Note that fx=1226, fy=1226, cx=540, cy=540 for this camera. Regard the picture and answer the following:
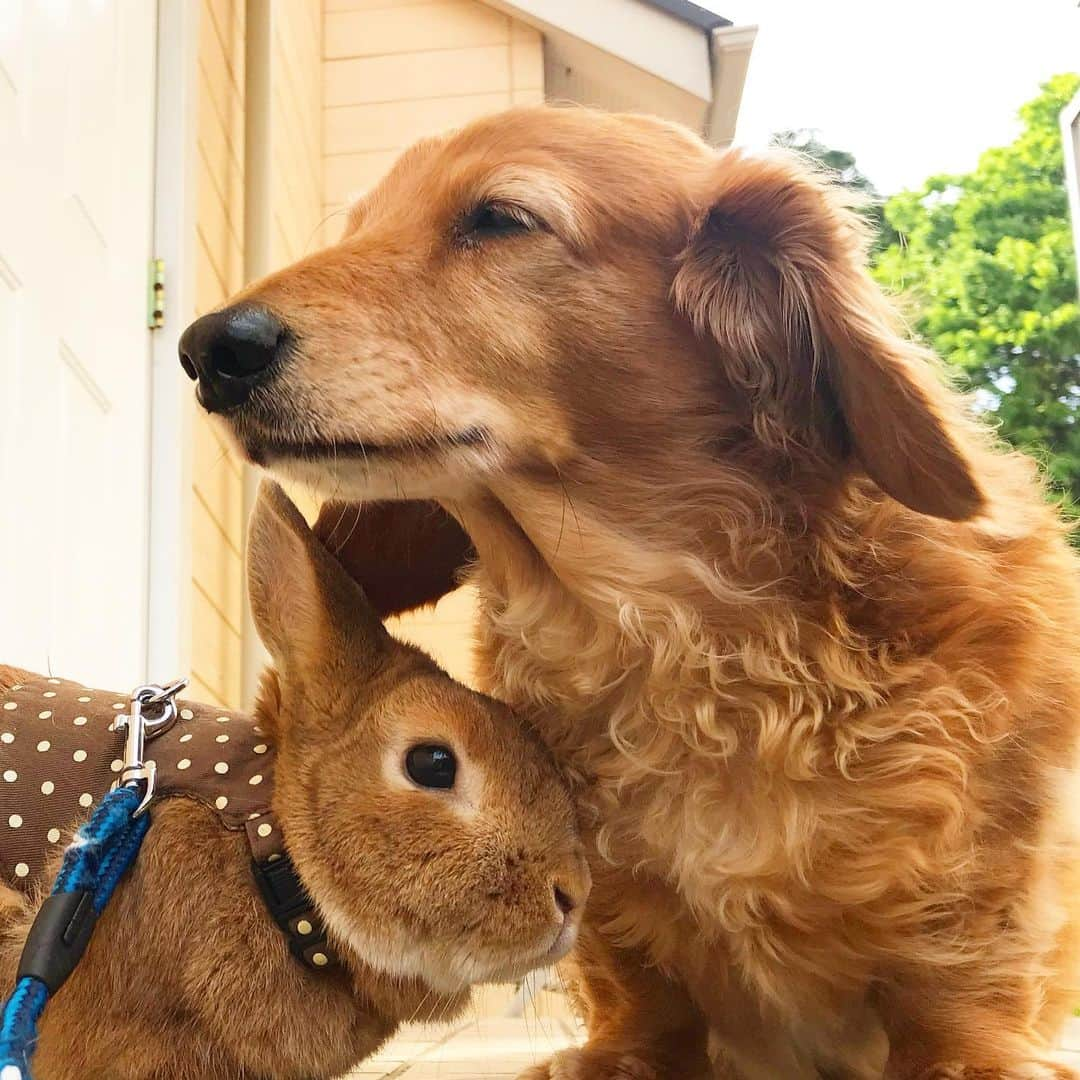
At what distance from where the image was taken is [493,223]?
1339mm

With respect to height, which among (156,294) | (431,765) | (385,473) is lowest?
(431,765)

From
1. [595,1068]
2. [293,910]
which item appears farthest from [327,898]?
[595,1068]

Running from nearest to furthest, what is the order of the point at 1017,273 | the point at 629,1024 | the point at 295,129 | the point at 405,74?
the point at 629,1024 → the point at 295,129 → the point at 405,74 → the point at 1017,273

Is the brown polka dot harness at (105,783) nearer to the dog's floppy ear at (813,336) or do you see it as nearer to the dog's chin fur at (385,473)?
the dog's chin fur at (385,473)

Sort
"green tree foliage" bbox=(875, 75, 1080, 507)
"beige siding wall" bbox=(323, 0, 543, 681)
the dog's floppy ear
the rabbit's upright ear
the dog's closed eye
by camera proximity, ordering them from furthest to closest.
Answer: "green tree foliage" bbox=(875, 75, 1080, 507) → "beige siding wall" bbox=(323, 0, 543, 681) → the dog's closed eye → the dog's floppy ear → the rabbit's upright ear

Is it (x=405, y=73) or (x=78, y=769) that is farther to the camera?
(x=405, y=73)

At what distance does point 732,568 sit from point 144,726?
0.62m

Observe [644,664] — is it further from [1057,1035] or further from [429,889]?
[1057,1035]

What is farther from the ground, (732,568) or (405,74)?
(405,74)

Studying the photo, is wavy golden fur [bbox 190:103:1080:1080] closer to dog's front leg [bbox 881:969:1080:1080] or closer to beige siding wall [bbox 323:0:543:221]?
dog's front leg [bbox 881:969:1080:1080]

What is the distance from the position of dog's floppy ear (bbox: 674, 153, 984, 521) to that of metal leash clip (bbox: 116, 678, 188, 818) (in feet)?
2.19

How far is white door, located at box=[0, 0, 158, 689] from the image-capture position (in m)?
2.05

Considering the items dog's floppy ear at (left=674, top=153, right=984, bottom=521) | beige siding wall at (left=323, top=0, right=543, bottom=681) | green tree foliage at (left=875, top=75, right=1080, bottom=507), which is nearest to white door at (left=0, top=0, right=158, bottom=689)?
dog's floppy ear at (left=674, top=153, right=984, bottom=521)

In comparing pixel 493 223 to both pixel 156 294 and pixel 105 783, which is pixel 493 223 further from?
pixel 156 294
